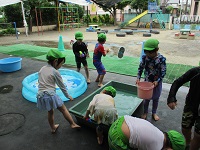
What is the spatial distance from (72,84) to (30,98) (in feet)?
→ 4.38

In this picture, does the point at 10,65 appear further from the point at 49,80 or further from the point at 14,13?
the point at 14,13

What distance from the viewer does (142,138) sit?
147 cm

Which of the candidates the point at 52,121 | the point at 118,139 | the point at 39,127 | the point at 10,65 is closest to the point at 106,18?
the point at 10,65

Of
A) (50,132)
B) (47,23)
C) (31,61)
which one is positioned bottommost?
(50,132)

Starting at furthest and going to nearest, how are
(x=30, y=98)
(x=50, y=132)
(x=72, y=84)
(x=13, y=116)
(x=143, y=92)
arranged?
1. (x=72, y=84)
2. (x=30, y=98)
3. (x=13, y=116)
4. (x=50, y=132)
5. (x=143, y=92)

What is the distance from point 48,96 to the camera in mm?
2480

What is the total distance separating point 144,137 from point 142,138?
0.02 m

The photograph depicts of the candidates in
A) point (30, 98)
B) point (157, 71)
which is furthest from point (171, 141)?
point (30, 98)

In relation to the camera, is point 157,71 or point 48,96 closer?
point 48,96

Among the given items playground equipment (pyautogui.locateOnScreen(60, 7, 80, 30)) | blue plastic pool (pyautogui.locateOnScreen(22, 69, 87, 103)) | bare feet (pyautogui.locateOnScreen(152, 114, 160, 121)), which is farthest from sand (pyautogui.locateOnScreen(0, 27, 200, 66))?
playground equipment (pyautogui.locateOnScreen(60, 7, 80, 30))

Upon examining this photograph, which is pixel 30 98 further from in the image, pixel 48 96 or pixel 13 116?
pixel 48 96

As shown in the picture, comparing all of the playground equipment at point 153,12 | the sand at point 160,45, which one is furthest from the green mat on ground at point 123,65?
the playground equipment at point 153,12

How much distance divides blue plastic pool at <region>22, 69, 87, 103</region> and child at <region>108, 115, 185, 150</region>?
2.54 m

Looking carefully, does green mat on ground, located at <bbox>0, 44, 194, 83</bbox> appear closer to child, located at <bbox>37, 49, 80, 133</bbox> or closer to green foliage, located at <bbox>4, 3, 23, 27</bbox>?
child, located at <bbox>37, 49, 80, 133</bbox>
